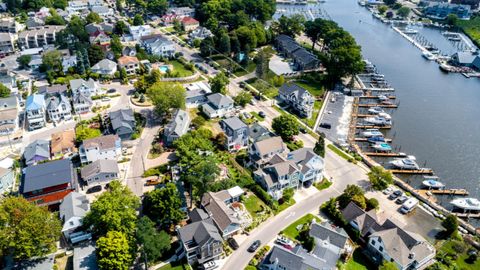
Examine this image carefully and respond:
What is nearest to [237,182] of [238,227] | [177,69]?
[238,227]

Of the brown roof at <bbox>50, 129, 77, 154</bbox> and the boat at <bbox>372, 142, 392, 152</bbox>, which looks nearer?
the brown roof at <bbox>50, 129, 77, 154</bbox>

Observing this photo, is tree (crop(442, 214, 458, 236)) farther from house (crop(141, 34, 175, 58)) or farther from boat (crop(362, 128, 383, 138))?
house (crop(141, 34, 175, 58))

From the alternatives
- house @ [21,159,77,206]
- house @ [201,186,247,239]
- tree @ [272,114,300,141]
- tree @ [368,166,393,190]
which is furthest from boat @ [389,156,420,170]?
house @ [21,159,77,206]

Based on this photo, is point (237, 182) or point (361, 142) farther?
point (361, 142)

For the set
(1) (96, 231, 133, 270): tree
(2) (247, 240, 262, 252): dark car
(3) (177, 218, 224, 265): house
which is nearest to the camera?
(1) (96, 231, 133, 270): tree

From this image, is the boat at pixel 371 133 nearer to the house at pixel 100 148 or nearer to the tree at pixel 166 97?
the tree at pixel 166 97

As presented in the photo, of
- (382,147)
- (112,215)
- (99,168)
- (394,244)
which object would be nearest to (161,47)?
(99,168)

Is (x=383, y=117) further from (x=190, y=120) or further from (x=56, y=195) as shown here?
(x=56, y=195)
